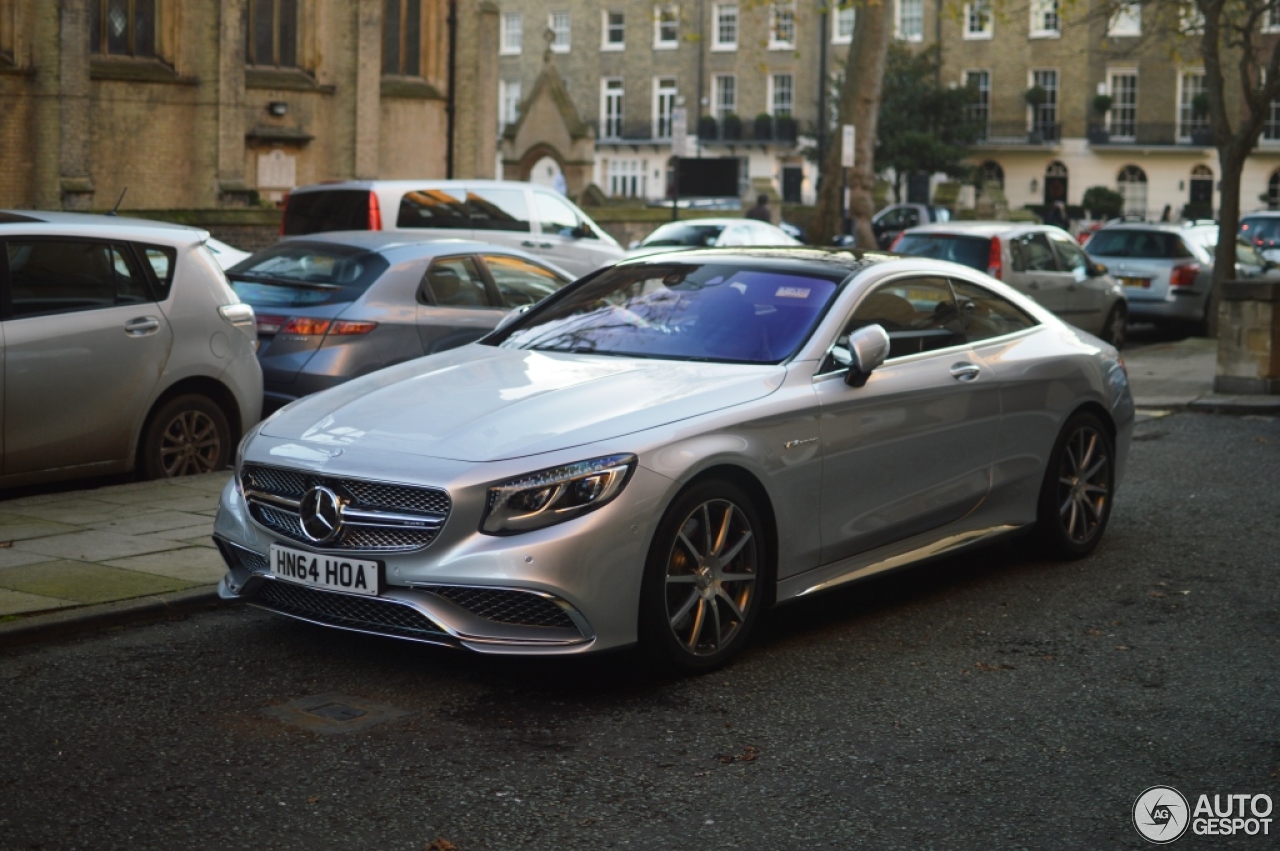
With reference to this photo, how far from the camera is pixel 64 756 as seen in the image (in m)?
5.19

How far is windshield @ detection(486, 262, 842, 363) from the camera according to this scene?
6.99 metres

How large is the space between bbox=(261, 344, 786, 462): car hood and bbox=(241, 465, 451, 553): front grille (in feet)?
0.53

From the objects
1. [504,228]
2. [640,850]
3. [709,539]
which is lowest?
[640,850]

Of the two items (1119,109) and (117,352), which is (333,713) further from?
(1119,109)

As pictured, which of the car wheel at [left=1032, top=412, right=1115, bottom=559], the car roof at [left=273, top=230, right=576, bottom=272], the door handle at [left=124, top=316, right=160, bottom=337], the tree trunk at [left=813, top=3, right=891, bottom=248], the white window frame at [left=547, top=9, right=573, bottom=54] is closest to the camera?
the car wheel at [left=1032, top=412, right=1115, bottom=559]

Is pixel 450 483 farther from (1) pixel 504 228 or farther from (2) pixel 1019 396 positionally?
(1) pixel 504 228

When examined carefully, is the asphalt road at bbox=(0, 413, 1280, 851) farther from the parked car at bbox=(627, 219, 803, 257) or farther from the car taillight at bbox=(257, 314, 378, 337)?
the parked car at bbox=(627, 219, 803, 257)

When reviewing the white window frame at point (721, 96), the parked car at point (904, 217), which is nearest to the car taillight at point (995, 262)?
the parked car at point (904, 217)

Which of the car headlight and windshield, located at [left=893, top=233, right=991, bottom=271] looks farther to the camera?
windshield, located at [left=893, top=233, right=991, bottom=271]

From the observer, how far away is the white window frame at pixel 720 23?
74688mm

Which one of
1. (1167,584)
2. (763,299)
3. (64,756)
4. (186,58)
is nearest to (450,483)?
(64,756)

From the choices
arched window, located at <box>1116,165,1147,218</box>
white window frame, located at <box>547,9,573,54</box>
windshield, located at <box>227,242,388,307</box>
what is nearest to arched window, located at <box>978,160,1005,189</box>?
arched window, located at <box>1116,165,1147,218</box>

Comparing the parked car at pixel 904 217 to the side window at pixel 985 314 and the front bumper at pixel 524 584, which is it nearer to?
the side window at pixel 985 314

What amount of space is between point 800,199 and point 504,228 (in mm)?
55715
